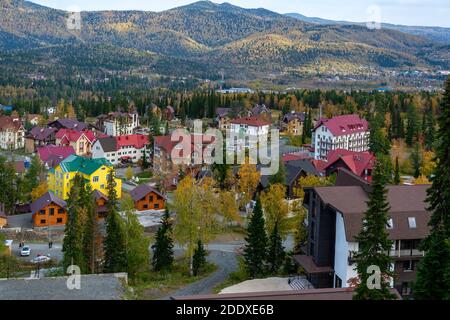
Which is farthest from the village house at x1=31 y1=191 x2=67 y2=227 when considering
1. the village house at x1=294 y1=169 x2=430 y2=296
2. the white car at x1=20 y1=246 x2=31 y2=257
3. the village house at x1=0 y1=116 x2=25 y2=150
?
the village house at x1=0 y1=116 x2=25 y2=150

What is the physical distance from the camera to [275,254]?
22500 mm

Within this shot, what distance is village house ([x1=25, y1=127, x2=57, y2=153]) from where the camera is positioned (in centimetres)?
5478

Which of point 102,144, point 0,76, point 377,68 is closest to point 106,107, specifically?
point 102,144

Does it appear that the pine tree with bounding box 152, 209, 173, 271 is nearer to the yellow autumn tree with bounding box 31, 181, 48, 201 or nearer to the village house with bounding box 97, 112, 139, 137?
the yellow autumn tree with bounding box 31, 181, 48, 201

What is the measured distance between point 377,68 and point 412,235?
162 metres

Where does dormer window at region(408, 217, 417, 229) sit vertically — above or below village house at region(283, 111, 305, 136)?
above

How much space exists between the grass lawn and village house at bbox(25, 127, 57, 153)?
1315 inches

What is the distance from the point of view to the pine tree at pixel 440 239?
536 inches

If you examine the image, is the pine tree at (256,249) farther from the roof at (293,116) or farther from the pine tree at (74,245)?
the roof at (293,116)

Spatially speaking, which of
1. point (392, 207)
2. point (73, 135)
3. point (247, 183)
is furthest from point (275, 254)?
point (73, 135)

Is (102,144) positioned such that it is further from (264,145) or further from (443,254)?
(443,254)

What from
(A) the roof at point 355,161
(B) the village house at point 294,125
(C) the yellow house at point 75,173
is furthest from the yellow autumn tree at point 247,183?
(B) the village house at point 294,125

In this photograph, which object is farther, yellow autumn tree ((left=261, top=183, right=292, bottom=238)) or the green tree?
yellow autumn tree ((left=261, top=183, right=292, bottom=238))

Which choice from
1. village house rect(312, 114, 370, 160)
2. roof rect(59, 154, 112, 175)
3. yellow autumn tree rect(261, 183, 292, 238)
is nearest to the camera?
yellow autumn tree rect(261, 183, 292, 238)
